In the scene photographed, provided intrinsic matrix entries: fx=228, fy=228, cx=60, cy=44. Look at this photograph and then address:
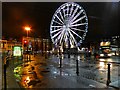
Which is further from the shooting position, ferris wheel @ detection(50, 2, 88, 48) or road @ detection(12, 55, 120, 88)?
ferris wheel @ detection(50, 2, 88, 48)

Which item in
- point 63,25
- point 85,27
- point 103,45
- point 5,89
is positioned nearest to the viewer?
point 5,89

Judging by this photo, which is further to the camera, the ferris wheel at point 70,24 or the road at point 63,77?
the ferris wheel at point 70,24

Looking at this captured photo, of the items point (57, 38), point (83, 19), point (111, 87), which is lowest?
point (111, 87)

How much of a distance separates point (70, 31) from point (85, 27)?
3115 millimetres

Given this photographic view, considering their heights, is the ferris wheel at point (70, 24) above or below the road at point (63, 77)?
above

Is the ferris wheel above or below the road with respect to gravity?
above

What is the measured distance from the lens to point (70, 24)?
126 ft

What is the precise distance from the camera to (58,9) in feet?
133

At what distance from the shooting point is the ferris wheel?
124 feet

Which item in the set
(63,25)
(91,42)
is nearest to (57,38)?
(63,25)

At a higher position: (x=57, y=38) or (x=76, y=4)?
(x=76, y=4)

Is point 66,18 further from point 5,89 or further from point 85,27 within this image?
point 5,89

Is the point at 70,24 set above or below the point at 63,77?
above

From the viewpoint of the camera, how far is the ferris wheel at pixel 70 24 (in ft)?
124
